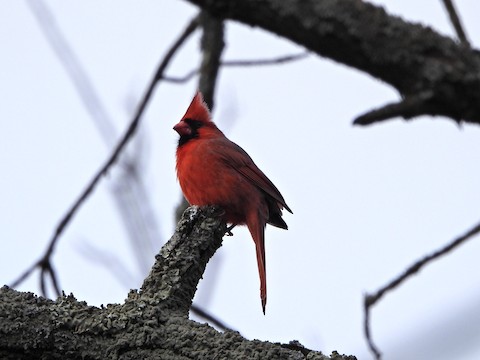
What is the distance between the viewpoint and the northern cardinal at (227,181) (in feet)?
12.1

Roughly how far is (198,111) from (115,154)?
413 millimetres

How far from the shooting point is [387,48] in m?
3.19

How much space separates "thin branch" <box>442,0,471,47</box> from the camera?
10.9 ft

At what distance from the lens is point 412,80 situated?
3184mm

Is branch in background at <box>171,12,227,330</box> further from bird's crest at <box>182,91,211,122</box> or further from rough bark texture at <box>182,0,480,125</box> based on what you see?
rough bark texture at <box>182,0,480,125</box>

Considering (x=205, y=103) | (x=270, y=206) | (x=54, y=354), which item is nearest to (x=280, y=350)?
(x=54, y=354)

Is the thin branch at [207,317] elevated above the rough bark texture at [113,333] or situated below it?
above

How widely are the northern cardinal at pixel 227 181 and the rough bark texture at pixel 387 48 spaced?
65cm

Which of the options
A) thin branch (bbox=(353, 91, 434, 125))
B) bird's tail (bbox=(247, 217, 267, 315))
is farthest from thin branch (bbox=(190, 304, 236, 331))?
thin branch (bbox=(353, 91, 434, 125))

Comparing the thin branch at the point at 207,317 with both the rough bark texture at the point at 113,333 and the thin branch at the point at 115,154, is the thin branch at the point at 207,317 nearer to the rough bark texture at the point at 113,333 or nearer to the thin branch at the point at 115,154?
the thin branch at the point at 115,154

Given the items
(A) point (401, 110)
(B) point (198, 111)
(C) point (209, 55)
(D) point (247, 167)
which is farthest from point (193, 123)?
(A) point (401, 110)

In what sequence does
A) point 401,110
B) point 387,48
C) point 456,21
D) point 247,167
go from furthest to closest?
point 247,167 < point 456,21 < point 387,48 < point 401,110

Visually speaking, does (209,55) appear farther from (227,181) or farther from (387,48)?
(387,48)

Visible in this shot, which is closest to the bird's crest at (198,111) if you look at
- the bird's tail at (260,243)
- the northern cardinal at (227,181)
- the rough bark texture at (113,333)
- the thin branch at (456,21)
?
the northern cardinal at (227,181)
